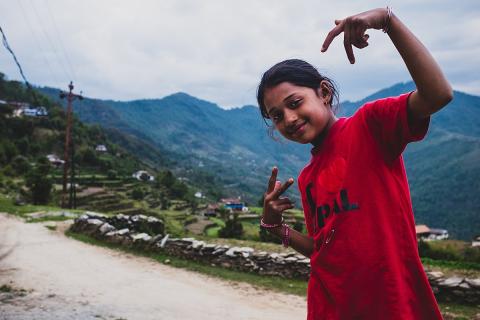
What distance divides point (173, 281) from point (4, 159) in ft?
155

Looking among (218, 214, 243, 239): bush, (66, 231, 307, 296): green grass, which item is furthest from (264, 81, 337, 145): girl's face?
(218, 214, 243, 239): bush

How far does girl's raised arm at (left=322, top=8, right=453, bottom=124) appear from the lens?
1.09 meters

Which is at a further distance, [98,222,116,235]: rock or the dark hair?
[98,222,116,235]: rock

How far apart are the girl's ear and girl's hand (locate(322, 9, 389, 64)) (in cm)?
35

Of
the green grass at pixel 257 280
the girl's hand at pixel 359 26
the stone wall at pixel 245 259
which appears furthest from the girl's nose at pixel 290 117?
the stone wall at pixel 245 259

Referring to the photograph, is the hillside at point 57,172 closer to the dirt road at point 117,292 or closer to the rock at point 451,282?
the dirt road at point 117,292

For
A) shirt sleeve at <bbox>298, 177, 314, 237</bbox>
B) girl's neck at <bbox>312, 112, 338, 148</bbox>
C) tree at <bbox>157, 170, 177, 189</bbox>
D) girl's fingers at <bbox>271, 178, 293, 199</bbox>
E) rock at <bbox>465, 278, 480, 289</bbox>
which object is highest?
girl's neck at <bbox>312, 112, 338, 148</bbox>

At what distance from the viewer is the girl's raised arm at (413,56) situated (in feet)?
3.58

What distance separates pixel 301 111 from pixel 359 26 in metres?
0.44

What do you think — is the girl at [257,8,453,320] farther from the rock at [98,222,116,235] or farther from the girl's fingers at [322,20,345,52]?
the rock at [98,222,116,235]

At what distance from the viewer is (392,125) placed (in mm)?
1201

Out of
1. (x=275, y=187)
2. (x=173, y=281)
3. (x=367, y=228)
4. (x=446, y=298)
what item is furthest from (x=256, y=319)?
(x=367, y=228)

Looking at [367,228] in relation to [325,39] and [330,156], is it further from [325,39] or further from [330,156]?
[325,39]

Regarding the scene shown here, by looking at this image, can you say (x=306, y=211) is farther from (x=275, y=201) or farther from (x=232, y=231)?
(x=232, y=231)
